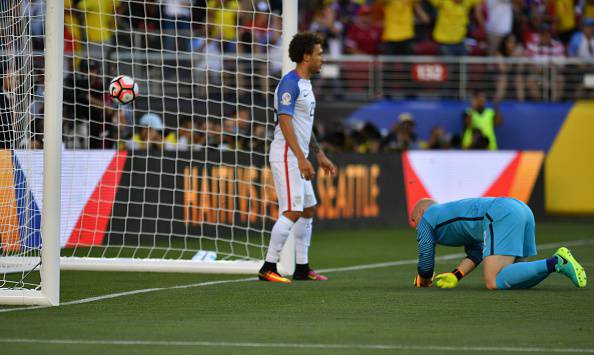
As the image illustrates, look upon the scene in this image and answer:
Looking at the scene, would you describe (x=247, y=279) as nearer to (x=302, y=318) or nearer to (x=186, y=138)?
(x=302, y=318)

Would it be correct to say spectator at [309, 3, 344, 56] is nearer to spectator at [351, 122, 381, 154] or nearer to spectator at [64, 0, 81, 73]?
spectator at [351, 122, 381, 154]

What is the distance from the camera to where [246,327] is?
311 inches

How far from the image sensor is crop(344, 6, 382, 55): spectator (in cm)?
2284

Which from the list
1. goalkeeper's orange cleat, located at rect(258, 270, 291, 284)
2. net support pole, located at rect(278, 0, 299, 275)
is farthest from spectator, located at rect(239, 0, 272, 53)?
goalkeeper's orange cleat, located at rect(258, 270, 291, 284)

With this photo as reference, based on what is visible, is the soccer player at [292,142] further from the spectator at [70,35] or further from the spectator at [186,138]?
the spectator at [186,138]

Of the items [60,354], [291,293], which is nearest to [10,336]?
[60,354]

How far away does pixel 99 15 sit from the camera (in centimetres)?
1552

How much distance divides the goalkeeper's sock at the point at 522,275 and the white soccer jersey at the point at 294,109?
225 centimetres

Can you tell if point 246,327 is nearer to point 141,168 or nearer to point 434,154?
point 141,168

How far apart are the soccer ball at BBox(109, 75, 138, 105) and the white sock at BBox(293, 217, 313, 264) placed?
217 centimetres

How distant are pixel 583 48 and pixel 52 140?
1641cm

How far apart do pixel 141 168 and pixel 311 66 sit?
5.28 meters

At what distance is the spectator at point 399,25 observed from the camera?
73.1 ft

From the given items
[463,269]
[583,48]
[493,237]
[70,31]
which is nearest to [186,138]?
[70,31]
